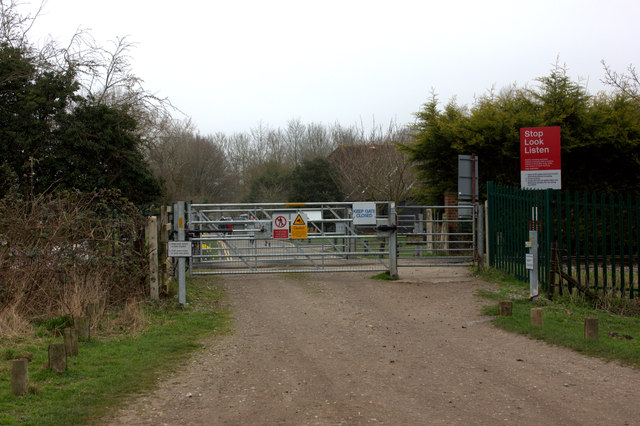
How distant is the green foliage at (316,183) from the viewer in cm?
4700

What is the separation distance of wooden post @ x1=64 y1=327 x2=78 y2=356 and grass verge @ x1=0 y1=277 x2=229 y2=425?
0.38 ft

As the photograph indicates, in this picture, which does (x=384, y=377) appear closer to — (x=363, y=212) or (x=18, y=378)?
(x=18, y=378)

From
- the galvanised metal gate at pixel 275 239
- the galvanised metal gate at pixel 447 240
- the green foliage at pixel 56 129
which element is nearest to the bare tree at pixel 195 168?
the green foliage at pixel 56 129

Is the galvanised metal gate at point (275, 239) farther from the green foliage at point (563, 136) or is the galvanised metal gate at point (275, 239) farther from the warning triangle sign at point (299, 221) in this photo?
the green foliage at point (563, 136)

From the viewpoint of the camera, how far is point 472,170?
16.2 meters

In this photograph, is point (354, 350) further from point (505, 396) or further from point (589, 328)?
point (589, 328)

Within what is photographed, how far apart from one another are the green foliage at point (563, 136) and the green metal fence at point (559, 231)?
→ 5207 millimetres

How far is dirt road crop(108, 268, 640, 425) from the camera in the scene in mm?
5242

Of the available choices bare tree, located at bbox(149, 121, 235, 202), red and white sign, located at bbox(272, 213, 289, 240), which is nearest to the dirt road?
red and white sign, located at bbox(272, 213, 289, 240)

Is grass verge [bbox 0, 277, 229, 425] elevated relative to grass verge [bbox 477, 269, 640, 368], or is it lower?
lower

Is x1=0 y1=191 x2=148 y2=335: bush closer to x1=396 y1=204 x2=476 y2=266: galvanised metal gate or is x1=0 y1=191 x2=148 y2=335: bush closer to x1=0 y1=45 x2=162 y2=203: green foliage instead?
x1=396 y1=204 x2=476 y2=266: galvanised metal gate

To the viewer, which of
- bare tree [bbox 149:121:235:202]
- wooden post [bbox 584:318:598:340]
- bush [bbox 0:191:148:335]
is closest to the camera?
wooden post [bbox 584:318:598:340]

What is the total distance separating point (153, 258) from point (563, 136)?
14.0 meters

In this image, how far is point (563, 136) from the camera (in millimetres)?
19359
